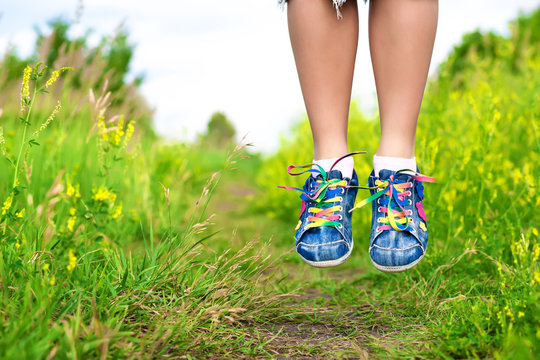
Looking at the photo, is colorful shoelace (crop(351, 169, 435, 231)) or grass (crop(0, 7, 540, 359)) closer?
grass (crop(0, 7, 540, 359))

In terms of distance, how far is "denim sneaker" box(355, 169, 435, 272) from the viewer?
5.32ft

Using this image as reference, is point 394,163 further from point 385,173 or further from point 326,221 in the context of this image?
point 326,221

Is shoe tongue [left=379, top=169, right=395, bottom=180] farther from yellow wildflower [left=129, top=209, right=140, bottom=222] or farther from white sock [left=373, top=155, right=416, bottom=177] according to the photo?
yellow wildflower [left=129, top=209, right=140, bottom=222]

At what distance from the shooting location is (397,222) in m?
1.66

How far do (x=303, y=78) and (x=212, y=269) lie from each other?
2.46 feet

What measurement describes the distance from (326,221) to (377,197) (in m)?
0.22

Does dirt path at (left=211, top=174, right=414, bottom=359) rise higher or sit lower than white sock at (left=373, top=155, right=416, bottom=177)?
lower

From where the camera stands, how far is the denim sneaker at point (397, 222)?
5.32ft

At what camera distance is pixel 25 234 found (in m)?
1.59

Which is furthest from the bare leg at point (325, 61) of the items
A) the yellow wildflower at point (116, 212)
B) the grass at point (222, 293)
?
the yellow wildflower at point (116, 212)

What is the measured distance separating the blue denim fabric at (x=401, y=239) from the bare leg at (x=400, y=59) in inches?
5.8

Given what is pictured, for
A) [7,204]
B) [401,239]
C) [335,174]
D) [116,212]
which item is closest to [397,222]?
[401,239]

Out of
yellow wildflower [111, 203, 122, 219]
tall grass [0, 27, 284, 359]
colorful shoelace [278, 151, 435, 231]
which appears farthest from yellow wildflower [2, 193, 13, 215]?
colorful shoelace [278, 151, 435, 231]

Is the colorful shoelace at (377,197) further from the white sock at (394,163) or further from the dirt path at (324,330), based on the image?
the dirt path at (324,330)
